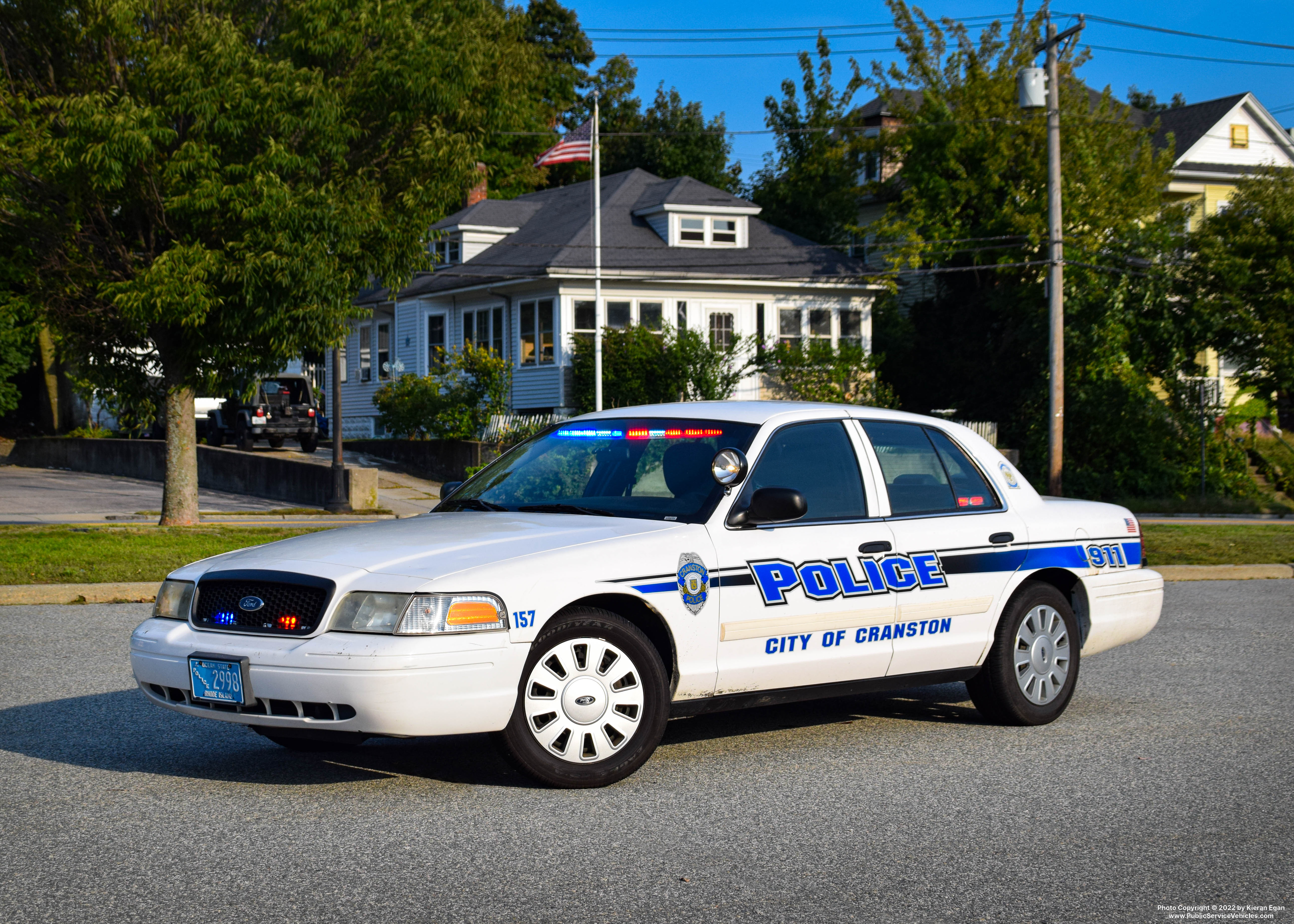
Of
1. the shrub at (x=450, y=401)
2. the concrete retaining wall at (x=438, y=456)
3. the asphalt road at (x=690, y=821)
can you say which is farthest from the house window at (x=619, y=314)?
the asphalt road at (x=690, y=821)

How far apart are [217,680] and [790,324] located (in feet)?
119

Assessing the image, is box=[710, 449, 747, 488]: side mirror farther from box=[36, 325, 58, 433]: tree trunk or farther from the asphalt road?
box=[36, 325, 58, 433]: tree trunk

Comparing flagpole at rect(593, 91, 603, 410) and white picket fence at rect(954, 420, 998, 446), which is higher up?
flagpole at rect(593, 91, 603, 410)

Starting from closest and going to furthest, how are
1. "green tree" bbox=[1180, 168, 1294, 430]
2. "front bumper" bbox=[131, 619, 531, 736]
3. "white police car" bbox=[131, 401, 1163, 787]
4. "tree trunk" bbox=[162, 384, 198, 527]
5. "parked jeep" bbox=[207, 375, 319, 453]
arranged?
1. "front bumper" bbox=[131, 619, 531, 736]
2. "white police car" bbox=[131, 401, 1163, 787]
3. "tree trunk" bbox=[162, 384, 198, 527]
4. "green tree" bbox=[1180, 168, 1294, 430]
5. "parked jeep" bbox=[207, 375, 319, 453]

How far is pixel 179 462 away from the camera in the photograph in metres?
19.5

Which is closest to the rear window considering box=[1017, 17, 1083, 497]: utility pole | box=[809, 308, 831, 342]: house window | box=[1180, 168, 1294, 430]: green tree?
box=[809, 308, 831, 342]: house window

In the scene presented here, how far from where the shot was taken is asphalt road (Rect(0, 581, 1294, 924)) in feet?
14.7

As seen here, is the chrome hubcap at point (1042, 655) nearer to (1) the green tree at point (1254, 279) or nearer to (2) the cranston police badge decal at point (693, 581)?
(2) the cranston police badge decal at point (693, 581)

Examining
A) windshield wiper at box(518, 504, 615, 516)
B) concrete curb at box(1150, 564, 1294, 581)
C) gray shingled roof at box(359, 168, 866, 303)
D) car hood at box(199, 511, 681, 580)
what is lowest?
concrete curb at box(1150, 564, 1294, 581)

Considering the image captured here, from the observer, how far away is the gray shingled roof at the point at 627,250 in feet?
129

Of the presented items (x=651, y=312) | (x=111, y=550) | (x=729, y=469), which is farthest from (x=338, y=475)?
(x=729, y=469)

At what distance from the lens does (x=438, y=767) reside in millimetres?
6402

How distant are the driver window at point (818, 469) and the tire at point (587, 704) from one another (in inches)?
45.7

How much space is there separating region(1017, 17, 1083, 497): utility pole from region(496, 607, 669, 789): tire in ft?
72.1
